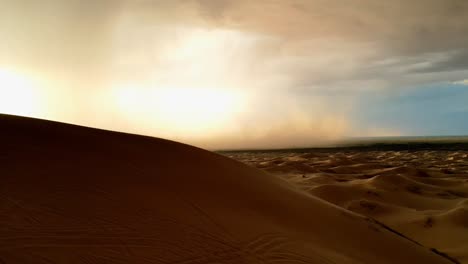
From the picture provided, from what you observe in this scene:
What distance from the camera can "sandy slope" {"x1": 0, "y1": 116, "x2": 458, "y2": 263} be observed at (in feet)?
9.25

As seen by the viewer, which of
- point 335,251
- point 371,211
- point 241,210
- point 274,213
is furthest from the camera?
point 371,211

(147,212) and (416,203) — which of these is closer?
(147,212)

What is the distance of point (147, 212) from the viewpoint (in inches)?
138

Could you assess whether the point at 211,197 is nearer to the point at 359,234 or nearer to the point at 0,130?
the point at 359,234

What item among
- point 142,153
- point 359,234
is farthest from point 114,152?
point 359,234

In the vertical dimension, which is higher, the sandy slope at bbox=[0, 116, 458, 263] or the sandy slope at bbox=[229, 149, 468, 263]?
the sandy slope at bbox=[0, 116, 458, 263]

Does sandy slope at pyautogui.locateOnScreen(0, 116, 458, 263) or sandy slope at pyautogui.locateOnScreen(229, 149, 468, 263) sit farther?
sandy slope at pyautogui.locateOnScreen(229, 149, 468, 263)

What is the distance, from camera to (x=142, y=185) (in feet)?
13.8

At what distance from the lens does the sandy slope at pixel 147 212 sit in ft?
9.25

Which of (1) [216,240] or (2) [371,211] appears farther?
(2) [371,211]

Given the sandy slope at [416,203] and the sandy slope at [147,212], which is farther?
the sandy slope at [416,203]

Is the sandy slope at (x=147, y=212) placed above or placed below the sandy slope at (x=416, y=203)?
above

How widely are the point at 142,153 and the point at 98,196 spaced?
6.57ft

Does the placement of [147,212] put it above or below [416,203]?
above
